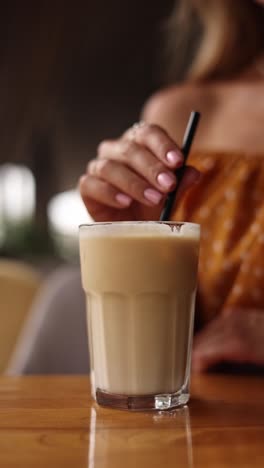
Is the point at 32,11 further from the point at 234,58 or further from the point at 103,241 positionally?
the point at 103,241

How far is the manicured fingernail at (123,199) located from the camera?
2.69ft

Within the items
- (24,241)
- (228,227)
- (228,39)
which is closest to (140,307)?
(228,227)

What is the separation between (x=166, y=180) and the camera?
0.71 meters

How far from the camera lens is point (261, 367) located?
3.90 feet

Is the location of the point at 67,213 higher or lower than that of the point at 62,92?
lower

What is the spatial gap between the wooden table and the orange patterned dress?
1.86 ft

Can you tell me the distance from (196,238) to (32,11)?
541 cm

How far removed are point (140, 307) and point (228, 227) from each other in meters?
0.74

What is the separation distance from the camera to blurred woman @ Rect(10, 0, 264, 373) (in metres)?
0.81

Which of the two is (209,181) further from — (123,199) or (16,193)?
(16,193)

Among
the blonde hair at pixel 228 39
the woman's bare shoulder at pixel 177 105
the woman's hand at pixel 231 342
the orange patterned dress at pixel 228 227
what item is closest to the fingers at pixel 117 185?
the woman's hand at pixel 231 342

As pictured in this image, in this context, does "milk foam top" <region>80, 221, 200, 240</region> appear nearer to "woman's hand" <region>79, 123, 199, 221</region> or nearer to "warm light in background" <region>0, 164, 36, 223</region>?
"woman's hand" <region>79, 123, 199, 221</region>

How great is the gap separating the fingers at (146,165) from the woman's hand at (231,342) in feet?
1.35

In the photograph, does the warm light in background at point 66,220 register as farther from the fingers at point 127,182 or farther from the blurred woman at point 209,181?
the fingers at point 127,182
